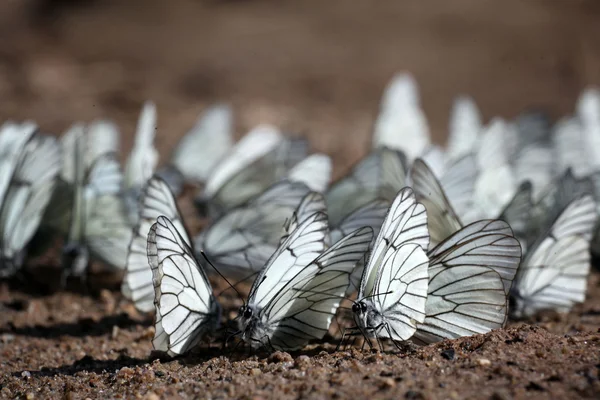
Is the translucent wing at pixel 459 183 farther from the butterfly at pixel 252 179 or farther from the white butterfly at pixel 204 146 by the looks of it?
the white butterfly at pixel 204 146

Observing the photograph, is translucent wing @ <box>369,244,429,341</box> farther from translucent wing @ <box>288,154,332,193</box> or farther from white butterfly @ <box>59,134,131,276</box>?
white butterfly @ <box>59,134,131,276</box>

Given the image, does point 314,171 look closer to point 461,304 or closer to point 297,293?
point 297,293

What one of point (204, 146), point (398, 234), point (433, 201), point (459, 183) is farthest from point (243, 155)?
point (398, 234)

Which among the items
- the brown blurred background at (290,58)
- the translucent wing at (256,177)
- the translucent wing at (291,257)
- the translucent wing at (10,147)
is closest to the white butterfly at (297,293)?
the translucent wing at (291,257)

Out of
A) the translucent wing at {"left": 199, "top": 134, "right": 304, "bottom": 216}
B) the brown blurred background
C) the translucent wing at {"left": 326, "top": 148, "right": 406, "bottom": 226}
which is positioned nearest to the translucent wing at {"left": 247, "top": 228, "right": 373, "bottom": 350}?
the translucent wing at {"left": 326, "top": 148, "right": 406, "bottom": 226}

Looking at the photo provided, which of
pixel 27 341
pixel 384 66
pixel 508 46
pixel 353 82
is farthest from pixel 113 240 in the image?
pixel 508 46
